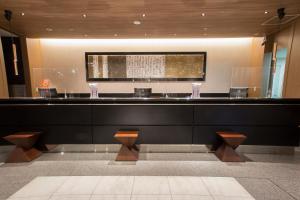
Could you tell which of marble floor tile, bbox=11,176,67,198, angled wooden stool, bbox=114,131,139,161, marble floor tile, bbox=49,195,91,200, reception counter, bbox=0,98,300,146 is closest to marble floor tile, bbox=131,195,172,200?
marble floor tile, bbox=49,195,91,200

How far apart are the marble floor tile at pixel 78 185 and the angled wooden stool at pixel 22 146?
3.55ft

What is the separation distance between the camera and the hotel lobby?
6.93 feet

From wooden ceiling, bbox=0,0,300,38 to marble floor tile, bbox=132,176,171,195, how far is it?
3025 mm

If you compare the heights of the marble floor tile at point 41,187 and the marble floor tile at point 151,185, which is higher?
the marble floor tile at point 151,185

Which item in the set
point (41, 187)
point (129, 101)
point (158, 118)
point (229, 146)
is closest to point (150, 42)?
point (129, 101)

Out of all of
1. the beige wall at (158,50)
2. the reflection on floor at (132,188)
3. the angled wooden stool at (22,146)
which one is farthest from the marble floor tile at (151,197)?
the beige wall at (158,50)

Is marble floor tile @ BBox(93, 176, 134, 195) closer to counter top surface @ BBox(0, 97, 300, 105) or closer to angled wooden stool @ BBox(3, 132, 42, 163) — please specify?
counter top surface @ BBox(0, 97, 300, 105)

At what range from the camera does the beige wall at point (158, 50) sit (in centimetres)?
543

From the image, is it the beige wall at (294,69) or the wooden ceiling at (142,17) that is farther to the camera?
the beige wall at (294,69)

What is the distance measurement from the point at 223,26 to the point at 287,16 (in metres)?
1.34

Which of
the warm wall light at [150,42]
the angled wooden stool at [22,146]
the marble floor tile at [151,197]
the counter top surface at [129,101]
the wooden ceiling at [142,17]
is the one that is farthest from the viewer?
the warm wall light at [150,42]

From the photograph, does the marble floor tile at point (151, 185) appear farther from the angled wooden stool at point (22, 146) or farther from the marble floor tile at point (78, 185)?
the angled wooden stool at point (22, 146)

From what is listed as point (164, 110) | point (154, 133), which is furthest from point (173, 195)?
point (164, 110)

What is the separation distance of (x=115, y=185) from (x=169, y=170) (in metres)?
0.85
